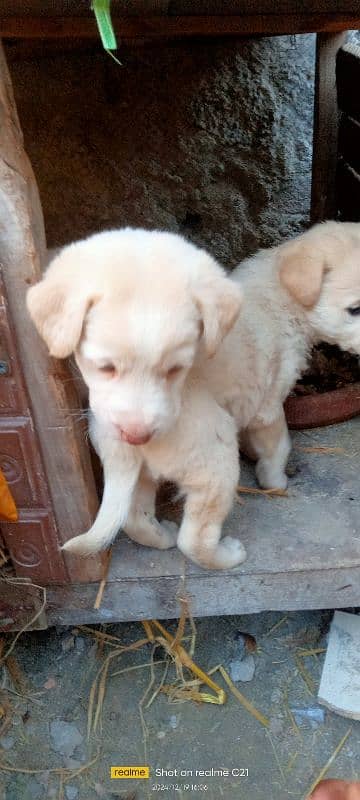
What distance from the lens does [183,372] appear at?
5.56 ft

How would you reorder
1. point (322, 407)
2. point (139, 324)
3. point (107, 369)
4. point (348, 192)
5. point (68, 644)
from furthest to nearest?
point (348, 192) < point (322, 407) < point (68, 644) < point (107, 369) < point (139, 324)

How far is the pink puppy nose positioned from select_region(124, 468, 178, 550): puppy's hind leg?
1.70 ft

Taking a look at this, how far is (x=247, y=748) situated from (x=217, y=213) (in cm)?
338

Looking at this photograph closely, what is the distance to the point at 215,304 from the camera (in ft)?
5.37

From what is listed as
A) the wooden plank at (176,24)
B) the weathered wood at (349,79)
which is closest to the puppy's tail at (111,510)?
the wooden plank at (176,24)

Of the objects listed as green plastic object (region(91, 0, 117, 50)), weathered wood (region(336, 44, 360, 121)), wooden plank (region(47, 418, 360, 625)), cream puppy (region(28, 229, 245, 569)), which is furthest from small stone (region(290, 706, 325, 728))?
weathered wood (region(336, 44, 360, 121))

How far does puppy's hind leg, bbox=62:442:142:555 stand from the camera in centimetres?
197

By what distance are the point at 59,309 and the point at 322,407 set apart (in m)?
1.55

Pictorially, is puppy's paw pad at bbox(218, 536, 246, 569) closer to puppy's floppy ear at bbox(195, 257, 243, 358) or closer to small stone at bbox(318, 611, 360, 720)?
small stone at bbox(318, 611, 360, 720)

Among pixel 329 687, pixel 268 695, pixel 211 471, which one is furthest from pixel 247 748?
pixel 211 471

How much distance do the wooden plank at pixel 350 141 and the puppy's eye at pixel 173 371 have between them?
286cm

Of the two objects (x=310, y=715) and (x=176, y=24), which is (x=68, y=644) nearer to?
(x=310, y=715)
